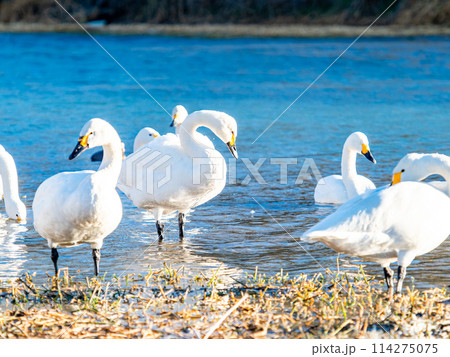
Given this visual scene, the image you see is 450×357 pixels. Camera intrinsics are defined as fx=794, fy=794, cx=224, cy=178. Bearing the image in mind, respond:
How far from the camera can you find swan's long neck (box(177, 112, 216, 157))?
303 inches

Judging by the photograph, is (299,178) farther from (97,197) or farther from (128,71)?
(128,71)

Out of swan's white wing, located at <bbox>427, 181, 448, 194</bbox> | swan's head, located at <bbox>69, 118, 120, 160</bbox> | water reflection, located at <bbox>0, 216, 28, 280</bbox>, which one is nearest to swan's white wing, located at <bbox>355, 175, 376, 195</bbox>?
swan's white wing, located at <bbox>427, 181, 448, 194</bbox>

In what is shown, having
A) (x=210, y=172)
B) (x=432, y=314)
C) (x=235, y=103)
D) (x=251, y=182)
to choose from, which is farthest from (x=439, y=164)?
(x=235, y=103)

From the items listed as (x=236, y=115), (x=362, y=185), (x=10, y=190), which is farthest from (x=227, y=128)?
(x=236, y=115)

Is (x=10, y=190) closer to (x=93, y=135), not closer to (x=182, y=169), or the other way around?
(x=182, y=169)

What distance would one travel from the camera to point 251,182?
10.9 meters

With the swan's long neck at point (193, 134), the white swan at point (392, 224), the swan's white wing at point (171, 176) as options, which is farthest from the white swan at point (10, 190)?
the white swan at point (392, 224)

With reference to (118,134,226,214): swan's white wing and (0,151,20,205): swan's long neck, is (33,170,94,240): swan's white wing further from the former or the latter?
(0,151,20,205): swan's long neck

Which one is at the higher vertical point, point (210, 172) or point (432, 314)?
point (210, 172)

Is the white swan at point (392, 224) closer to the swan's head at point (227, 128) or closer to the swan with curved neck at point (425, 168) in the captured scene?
the swan with curved neck at point (425, 168)

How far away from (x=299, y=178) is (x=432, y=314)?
590 centimetres

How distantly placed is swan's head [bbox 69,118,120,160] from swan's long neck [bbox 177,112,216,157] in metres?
1.59

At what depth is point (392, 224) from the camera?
548 cm

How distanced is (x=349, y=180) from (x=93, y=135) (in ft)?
12.0
